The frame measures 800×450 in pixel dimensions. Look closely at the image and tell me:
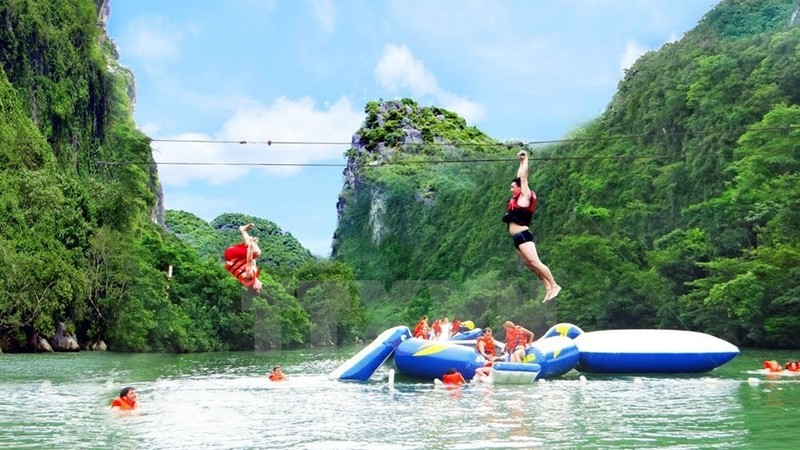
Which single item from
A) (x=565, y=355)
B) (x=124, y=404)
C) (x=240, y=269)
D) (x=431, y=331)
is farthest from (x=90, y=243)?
(x=240, y=269)

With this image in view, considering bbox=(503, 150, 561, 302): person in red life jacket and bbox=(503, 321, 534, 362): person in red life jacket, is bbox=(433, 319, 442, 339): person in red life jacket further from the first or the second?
bbox=(503, 150, 561, 302): person in red life jacket

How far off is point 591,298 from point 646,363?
2008cm

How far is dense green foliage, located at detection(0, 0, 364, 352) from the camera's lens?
42.4m

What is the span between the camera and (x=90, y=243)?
46.1 m

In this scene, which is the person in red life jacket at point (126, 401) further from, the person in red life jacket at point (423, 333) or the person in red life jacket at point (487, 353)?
the person in red life jacket at point (423, 333)

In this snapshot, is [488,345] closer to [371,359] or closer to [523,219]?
[371,359]

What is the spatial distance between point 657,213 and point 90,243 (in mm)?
26560

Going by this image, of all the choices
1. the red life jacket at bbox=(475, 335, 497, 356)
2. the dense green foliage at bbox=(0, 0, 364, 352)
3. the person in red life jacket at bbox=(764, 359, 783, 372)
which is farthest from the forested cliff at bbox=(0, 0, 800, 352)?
the person in red life jacket at bbox=(764, 359, 783, 372)

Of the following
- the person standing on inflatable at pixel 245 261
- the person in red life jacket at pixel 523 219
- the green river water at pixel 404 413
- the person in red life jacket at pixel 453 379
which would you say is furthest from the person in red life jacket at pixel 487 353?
the person in red life jacket at pixel 523 219

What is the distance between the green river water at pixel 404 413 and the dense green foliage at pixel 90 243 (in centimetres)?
1789

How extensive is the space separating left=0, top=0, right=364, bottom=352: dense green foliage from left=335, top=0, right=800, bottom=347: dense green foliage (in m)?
10.6

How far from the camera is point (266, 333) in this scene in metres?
54.8

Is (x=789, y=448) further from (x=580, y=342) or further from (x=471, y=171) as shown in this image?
(x=471, y=171)

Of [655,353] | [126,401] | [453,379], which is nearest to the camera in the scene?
[126,401]
